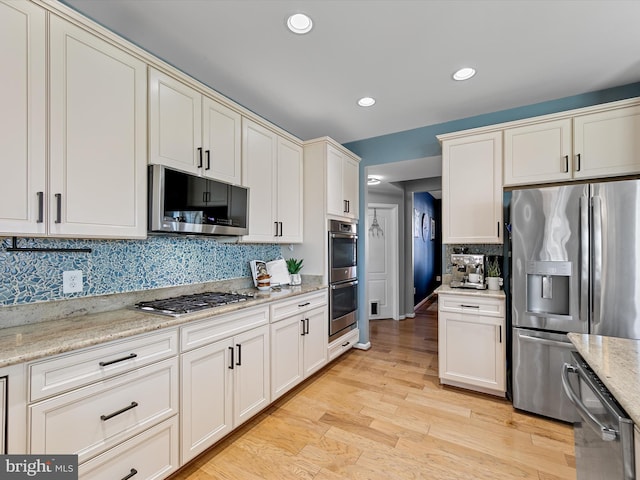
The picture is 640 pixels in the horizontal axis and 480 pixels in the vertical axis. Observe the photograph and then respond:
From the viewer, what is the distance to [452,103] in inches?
115

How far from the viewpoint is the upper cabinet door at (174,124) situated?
186cm

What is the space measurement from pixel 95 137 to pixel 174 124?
1.68ft

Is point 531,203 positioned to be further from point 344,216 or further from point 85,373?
point 85,373

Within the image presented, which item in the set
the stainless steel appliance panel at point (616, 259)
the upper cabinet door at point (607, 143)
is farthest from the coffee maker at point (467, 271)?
the upper cabinet door at point (607, 143)

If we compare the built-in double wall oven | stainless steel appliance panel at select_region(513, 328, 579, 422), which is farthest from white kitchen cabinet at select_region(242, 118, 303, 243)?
stainless steel appliance panel at select_region(513, 328, 579, 422)

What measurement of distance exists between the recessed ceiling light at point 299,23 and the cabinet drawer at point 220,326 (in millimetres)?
1890

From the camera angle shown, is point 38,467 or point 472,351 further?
point 472,351

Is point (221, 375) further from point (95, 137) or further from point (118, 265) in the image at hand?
point (95, 137)

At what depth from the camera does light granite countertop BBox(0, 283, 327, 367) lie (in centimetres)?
117

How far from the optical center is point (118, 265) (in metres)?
1.95

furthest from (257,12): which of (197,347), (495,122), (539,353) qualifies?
(539,353)

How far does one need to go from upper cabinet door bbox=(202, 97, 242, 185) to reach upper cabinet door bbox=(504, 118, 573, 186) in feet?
7.95

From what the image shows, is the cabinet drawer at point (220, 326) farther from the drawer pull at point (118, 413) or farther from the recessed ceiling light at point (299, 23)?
the recessed ceiling light at point (299, 23)

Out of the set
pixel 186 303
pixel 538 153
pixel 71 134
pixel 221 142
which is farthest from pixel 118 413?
pixel 538 153
